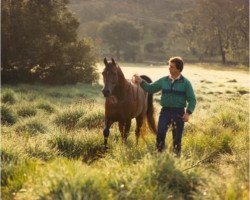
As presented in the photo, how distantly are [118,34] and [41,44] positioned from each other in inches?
2203

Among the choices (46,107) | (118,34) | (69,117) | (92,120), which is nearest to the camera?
(92,120)

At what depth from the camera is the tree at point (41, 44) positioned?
1125 inches

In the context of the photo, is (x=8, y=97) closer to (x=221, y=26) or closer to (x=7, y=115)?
(x=7, y=115)

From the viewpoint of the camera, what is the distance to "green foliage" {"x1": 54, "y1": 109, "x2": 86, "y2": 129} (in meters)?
14.3

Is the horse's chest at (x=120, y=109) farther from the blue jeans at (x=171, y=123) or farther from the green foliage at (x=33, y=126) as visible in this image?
the green foliage at (x=33, y=126)

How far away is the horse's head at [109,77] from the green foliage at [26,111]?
24.7 feet

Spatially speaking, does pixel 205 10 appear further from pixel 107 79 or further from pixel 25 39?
pixel 107 79

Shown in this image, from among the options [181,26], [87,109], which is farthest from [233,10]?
[87,109]

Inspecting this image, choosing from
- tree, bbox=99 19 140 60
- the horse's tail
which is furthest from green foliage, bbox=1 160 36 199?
tree, bbox=99 19 140 60

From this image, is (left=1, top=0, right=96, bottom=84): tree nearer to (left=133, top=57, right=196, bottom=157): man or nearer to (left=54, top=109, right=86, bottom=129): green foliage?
(left=54, top=109, right=86, bottom=129): green foliage

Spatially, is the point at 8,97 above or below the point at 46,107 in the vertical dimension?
above

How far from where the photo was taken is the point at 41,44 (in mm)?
28844

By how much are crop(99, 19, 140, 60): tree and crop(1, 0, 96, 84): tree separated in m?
51.4

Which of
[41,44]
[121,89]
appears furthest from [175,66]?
[41,44]
